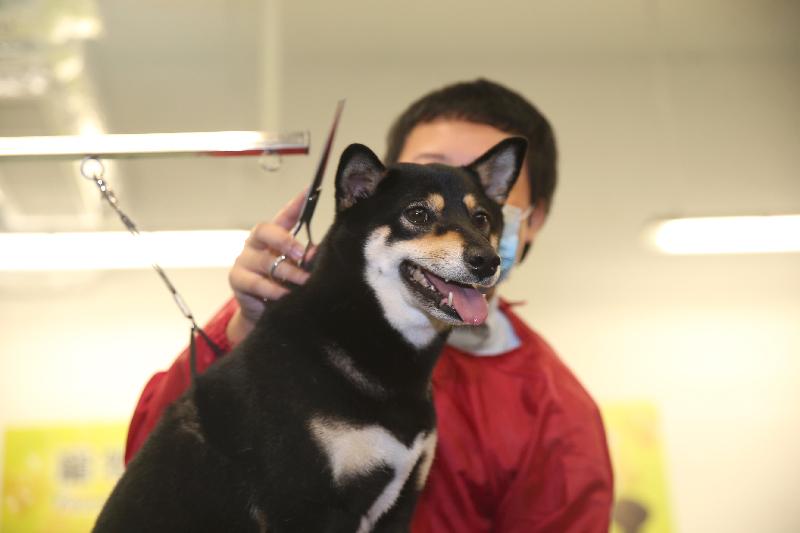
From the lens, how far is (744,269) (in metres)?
5.58

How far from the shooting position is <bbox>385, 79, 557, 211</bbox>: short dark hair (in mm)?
2379

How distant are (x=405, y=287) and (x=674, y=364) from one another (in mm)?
4393

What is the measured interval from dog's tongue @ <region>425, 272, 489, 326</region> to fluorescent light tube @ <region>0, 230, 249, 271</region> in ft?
9.28

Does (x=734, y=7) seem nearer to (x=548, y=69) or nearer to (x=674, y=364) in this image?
(x=548, y=69)

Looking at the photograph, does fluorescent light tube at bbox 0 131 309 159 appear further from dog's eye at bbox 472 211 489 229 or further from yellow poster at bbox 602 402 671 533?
yellow poster at bbox 602 402 671 533

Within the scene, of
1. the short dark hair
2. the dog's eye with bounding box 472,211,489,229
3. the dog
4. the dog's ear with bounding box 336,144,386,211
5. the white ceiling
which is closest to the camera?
the dog

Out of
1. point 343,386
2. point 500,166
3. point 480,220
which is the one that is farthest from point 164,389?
point 500,166

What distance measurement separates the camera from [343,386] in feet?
4.68

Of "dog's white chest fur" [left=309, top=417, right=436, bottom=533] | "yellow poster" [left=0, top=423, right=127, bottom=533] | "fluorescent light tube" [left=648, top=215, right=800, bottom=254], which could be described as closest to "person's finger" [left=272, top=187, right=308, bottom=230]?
"dog's white chest fur" [left=309, top=417, right=436, bottom=533]

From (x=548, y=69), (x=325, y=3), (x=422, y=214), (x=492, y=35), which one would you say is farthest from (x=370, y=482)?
(x=548, y=69)

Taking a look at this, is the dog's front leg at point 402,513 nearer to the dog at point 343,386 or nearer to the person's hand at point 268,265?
the dog at point 343,386

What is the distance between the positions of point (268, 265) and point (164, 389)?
0.46 meters

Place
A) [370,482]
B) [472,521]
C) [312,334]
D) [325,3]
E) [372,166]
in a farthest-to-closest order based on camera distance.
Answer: [325,3], [472,521], [372,166], [312,334], [370,482]

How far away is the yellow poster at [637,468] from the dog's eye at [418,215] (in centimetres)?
Answer: 379
